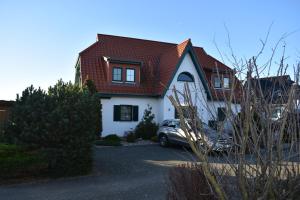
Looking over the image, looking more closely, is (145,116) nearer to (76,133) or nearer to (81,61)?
(81,61)

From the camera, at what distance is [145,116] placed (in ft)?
74.4

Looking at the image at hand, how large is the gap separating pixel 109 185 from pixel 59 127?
2504mm

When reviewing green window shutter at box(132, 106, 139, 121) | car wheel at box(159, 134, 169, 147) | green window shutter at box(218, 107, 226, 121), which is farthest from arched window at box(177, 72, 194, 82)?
green window shutter at box(218, 107, 226, 121)

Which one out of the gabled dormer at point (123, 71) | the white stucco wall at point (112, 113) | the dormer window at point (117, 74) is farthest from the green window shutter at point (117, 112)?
the dormer window at point (117, 74)

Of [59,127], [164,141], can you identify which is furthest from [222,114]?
[164,141]

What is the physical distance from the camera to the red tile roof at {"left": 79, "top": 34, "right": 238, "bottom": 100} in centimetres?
2256

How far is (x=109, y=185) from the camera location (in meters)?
9.22

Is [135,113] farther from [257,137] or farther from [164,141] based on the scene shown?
[257,137]

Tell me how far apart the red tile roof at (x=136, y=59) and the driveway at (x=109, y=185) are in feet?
30.2

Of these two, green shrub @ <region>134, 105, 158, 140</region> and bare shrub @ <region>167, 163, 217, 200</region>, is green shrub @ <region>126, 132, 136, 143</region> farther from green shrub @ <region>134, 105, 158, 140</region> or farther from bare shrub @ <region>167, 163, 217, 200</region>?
bare shrub @ <region>167, 163, 217, 200</region>

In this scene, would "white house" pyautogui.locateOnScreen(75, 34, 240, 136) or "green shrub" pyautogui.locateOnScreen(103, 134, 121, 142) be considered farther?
"white house" pyautogui.locateOnScreen(75, 34, 240, 136)

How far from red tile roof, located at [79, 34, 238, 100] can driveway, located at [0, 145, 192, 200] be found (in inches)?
363

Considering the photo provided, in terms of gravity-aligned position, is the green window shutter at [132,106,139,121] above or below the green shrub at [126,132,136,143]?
above

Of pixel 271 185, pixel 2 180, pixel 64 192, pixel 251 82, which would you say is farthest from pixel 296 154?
pixel 2 180
